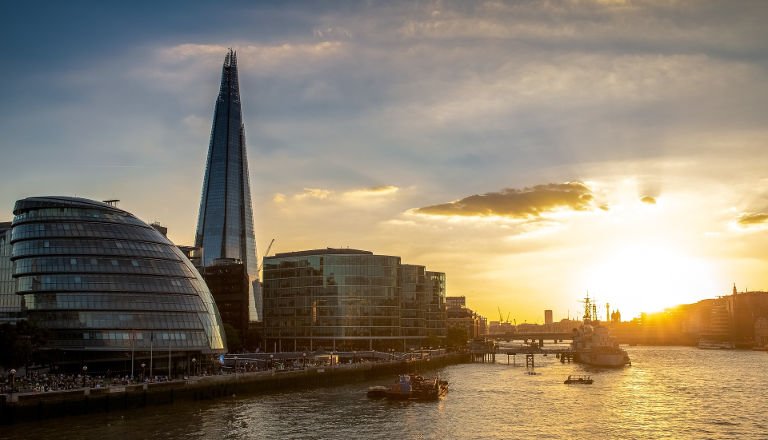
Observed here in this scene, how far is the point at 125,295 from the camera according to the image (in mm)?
110000

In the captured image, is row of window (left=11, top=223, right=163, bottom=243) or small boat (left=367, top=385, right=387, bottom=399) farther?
row of window (left=11, top=223, right=163, bottom=243)

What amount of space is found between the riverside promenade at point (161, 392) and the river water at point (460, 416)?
1.87 meters

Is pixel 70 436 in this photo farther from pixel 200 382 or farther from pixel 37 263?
pixel 37 263

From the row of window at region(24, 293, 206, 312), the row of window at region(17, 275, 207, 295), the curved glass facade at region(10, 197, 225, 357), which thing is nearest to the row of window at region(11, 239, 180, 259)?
the curved glass facade at region(10, 197, 225, 357)

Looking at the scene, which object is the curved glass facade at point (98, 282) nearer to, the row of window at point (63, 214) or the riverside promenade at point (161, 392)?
the row of window at point (63, 214)

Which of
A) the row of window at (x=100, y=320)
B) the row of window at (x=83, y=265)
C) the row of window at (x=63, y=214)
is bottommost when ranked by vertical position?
the row of window at (x=100, y=320)

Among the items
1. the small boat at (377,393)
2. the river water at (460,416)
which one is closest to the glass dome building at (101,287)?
the river water at (460,416)

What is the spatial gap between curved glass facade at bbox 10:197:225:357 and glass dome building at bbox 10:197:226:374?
0.46 ft

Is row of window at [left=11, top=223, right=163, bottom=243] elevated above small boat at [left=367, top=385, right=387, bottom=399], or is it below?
above

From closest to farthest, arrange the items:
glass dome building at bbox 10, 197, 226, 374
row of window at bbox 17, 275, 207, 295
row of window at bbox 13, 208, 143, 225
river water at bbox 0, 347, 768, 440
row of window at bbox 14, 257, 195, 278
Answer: river water at bbox 0, 347, 768, 440 < glass dome building at bbox 10, 197, 226, 374 < row of window at bbox 17, 275, 207, 295 < row of window at bbox 14, 257, 195, 278 < row of window at bbox 13, 208, 143, 225

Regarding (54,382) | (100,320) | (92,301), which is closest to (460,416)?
(54,382)

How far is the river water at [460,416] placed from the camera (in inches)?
2955

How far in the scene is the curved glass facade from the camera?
107062 millimetres

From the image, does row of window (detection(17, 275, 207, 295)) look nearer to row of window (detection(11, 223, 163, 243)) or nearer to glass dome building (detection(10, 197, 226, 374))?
glass dome building (detection(10, 197, 226, 374))
